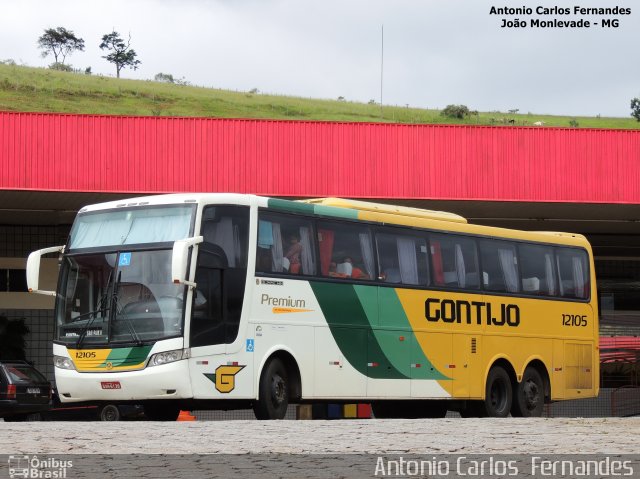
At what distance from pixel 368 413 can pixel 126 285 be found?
300 inches

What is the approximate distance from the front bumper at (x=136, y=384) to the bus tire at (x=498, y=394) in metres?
6.92

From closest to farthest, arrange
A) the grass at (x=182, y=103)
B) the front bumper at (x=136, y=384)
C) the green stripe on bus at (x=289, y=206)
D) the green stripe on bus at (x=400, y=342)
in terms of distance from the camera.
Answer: the front bumper at (x=136, y=384) < the green stripe on bus at (x=289, y=206) < the green stripe on bus at (x=400, y=342) < the grass at (x=182, y=103)

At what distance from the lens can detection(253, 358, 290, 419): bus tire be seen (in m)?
17.1

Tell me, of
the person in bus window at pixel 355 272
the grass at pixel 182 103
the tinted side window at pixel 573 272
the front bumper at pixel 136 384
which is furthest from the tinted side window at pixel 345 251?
the grass at pixel 182 103

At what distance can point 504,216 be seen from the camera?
112 feet

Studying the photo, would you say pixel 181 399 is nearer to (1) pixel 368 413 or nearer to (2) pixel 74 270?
(2) pixel 74 270

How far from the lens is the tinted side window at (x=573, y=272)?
23281mm

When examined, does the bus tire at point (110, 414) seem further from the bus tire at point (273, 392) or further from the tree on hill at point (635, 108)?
the tree on hill at point (635, 108)

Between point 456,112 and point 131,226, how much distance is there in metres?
95.9

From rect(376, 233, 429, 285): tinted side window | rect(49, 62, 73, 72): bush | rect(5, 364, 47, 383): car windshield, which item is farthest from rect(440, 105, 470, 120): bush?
rect(376, 233, 429, 285): tinted side window

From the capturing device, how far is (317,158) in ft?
97.5

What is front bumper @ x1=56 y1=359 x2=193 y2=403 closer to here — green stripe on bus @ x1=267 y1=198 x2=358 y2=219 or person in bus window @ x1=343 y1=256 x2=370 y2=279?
green stripe on bus @ x1=267 y1=198 x2=358 y2=219

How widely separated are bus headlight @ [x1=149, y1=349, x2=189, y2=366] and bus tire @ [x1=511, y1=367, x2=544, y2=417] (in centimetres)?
773

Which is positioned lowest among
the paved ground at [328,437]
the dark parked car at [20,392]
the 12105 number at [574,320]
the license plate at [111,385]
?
the dark parked car at [20,392]
